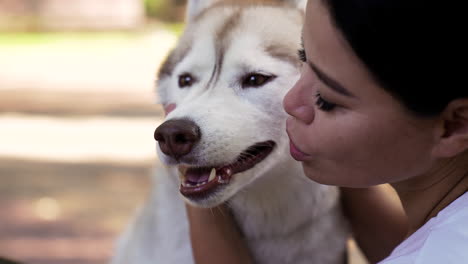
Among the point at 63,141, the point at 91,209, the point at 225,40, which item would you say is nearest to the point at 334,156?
the point at 225,40

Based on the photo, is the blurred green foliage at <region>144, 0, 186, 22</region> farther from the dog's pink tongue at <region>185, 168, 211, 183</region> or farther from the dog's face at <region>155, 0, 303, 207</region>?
the dog's pink tongue at <region>185, 168, 211, 183</region>

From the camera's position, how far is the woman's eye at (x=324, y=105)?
1.21 m

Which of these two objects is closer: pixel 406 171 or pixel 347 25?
pixel 347 25

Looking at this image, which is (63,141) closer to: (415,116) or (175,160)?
(175,160)

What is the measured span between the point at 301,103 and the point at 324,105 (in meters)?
0.07

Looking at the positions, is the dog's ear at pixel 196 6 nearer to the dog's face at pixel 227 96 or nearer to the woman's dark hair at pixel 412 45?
the dog's face at pixel 227 96

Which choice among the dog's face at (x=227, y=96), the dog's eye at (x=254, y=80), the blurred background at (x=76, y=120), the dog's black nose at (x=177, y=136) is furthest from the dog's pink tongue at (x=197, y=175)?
the blurred background at (x=76, y=120)

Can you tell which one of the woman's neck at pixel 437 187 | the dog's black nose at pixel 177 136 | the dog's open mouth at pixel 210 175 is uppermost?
the dog's black nose at pixel 177 136

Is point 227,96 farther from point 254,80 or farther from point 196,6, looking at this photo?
point 196,6

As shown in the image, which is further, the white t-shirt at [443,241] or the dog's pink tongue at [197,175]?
the dog's pink tongue at [197,175]

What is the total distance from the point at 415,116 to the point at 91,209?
4.25 meters

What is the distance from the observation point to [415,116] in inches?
45.0

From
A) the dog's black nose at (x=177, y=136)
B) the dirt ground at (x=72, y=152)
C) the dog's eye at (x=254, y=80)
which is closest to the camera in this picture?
the dog's black nose at (x=177, y=136)

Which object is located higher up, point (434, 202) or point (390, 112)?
point (390, 112)
